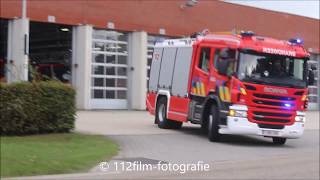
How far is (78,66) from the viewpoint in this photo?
2962 cm

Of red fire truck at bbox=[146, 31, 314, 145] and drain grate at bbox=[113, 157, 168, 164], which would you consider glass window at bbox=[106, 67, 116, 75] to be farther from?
drain grate at bbox=[113, 157, 168, 164]

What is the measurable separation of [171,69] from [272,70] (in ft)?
13.6

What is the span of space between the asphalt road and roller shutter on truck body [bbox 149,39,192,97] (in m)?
1.40

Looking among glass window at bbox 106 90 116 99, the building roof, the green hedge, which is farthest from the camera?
glass window at bbox 106 90 116 99

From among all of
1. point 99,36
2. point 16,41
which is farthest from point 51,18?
→ point 99,36

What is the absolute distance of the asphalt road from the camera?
1106cm

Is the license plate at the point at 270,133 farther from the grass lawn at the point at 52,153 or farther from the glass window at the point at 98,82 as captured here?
the glass window at the point at 98,82

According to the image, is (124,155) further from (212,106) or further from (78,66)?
(78,66)

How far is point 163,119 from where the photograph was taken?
2091 cm

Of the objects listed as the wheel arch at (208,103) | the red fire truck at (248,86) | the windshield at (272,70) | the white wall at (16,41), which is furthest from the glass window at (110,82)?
the windshield at (272,70)

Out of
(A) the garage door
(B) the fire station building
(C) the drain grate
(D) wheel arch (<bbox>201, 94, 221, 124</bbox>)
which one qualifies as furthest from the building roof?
(C) the drain grate

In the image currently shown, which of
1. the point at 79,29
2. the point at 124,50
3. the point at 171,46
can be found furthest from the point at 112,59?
the point at 171,46

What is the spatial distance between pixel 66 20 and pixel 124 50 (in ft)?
13.8

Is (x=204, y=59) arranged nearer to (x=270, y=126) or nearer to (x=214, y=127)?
(x=214, y=127)
